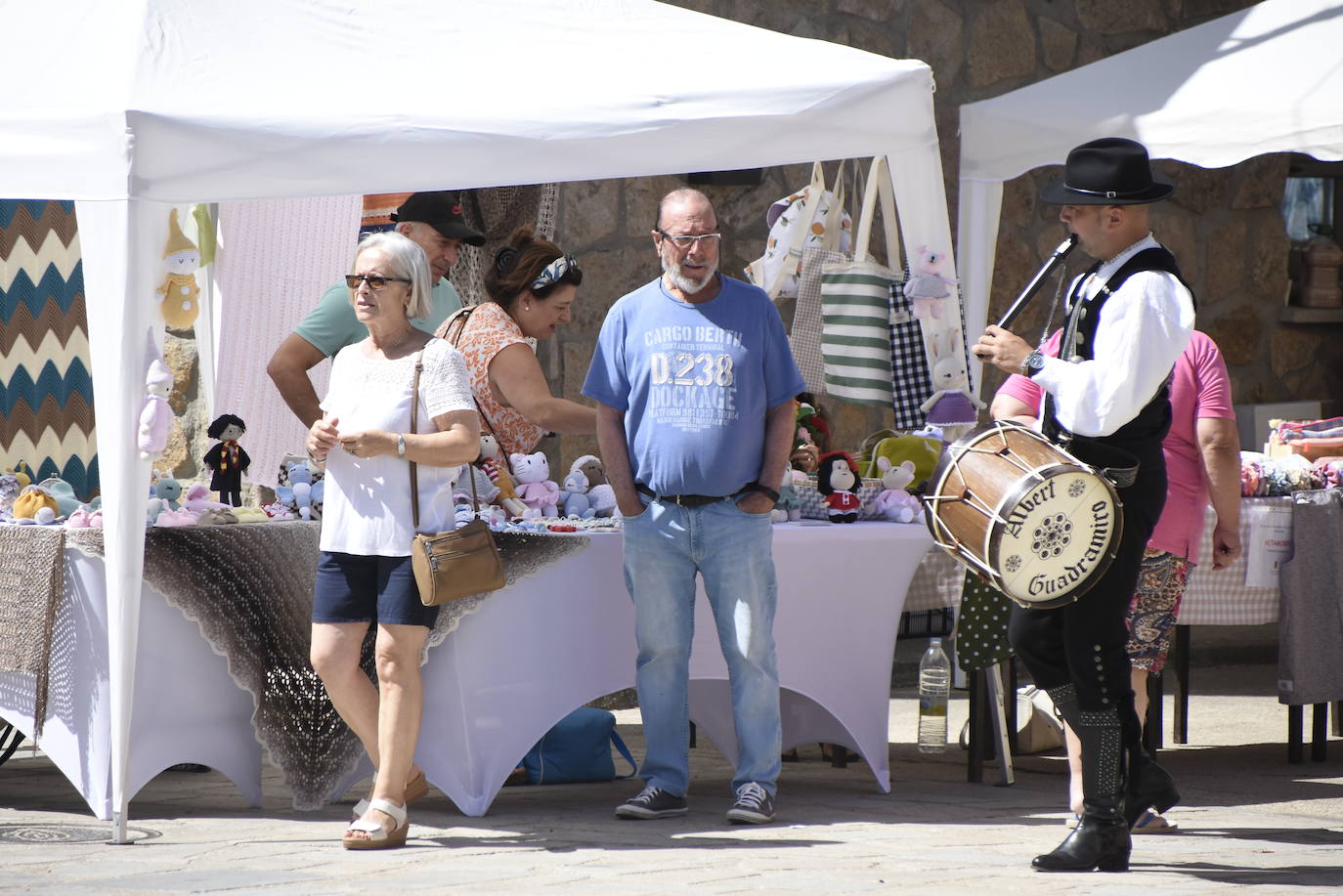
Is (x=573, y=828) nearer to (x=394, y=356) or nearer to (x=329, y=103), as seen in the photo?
(x=394, y=356)

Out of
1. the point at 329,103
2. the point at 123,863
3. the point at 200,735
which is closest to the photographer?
the point at 123,863

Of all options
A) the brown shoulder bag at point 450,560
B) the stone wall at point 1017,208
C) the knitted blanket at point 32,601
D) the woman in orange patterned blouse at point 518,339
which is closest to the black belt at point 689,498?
the woman in orange patterned blouse at point 518,339

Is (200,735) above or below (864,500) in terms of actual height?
below

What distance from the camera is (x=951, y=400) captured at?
573 centimetres

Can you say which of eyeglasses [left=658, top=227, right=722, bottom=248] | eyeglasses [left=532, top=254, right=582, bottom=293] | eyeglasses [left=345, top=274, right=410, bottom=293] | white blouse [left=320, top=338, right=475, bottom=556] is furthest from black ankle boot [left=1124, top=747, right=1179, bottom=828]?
eyeglasses [left=345, top=274, right=410, bottom=293]

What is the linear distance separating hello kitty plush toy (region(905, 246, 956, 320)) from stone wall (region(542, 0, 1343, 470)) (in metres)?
2.35

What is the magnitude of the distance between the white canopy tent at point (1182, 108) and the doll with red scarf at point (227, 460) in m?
2.89

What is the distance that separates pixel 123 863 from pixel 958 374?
9.20ft

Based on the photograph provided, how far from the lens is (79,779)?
16.1 ft

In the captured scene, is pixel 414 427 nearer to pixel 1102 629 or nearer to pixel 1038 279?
pixel 1038 279

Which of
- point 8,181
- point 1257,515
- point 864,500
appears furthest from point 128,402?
point 1257,515

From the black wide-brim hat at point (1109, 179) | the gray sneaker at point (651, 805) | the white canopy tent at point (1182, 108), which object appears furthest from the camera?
the white canopy tent at point (1182, 108)

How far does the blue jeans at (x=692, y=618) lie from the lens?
4.93m

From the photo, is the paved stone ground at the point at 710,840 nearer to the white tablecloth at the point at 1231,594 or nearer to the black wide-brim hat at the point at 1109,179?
the white tablecloth at the point at 1231,594
